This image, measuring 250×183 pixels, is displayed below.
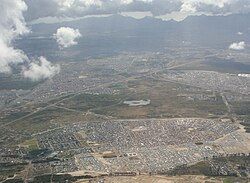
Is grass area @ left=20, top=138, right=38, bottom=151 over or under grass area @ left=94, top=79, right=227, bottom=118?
over

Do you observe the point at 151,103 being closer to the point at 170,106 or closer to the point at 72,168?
the point at 170,106

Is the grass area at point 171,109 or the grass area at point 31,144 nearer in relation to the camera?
the grass area at point 31,144

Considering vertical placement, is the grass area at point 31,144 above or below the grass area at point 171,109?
above

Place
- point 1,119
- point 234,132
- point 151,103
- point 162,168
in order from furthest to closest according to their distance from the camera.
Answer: point 151,103, point 1,119, point 234,132, point 162,168

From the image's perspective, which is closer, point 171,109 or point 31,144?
point 31,144

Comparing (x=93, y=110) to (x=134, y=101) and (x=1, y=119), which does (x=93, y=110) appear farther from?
(x=1, y=119)

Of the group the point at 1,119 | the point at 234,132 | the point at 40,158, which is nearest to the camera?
the point at 40,158

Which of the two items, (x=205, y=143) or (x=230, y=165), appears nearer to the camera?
(x=230, y=165)

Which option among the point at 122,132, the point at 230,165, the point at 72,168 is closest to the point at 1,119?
the point at 122,132

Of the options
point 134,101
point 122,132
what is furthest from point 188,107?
point 122,132

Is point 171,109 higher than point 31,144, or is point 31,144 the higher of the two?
point 31,144

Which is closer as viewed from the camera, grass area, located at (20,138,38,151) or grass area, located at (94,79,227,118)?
grass area, located at (20,138,38,151)
